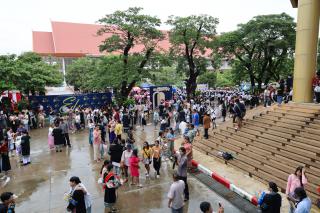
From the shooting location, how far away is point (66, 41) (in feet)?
181

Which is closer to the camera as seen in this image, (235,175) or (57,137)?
A: (235,175)

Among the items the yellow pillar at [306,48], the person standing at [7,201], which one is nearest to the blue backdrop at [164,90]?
the yellow pillar at [306,48]

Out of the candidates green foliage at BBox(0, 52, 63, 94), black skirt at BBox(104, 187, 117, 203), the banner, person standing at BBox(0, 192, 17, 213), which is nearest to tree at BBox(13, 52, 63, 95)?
green foliage at BBox(0, 52, 63, 94)

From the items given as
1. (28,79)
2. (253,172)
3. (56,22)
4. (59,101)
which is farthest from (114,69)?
(56,22)

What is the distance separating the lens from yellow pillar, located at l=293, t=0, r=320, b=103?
12.6m

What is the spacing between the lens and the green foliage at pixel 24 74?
20.8 metres

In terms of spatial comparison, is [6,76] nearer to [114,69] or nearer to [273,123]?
[114,69]

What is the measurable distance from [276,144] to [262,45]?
18.9 meters

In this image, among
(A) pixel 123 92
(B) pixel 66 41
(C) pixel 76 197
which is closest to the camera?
(C) pixel 76 197

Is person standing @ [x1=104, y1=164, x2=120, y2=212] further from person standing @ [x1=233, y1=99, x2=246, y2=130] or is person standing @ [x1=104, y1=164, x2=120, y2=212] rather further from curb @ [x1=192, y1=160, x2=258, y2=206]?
person standing @ [x1=233, y1=99, x2=246, y2=130]

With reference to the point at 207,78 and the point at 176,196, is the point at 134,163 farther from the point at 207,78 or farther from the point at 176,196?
the point at 207,78

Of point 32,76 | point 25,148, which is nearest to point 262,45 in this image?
point 32,76

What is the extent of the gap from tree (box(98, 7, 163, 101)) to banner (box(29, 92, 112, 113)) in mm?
2545

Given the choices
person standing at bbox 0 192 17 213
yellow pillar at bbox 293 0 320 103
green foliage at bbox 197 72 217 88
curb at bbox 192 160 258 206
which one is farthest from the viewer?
green foliage at bbox 197 72 217 88
